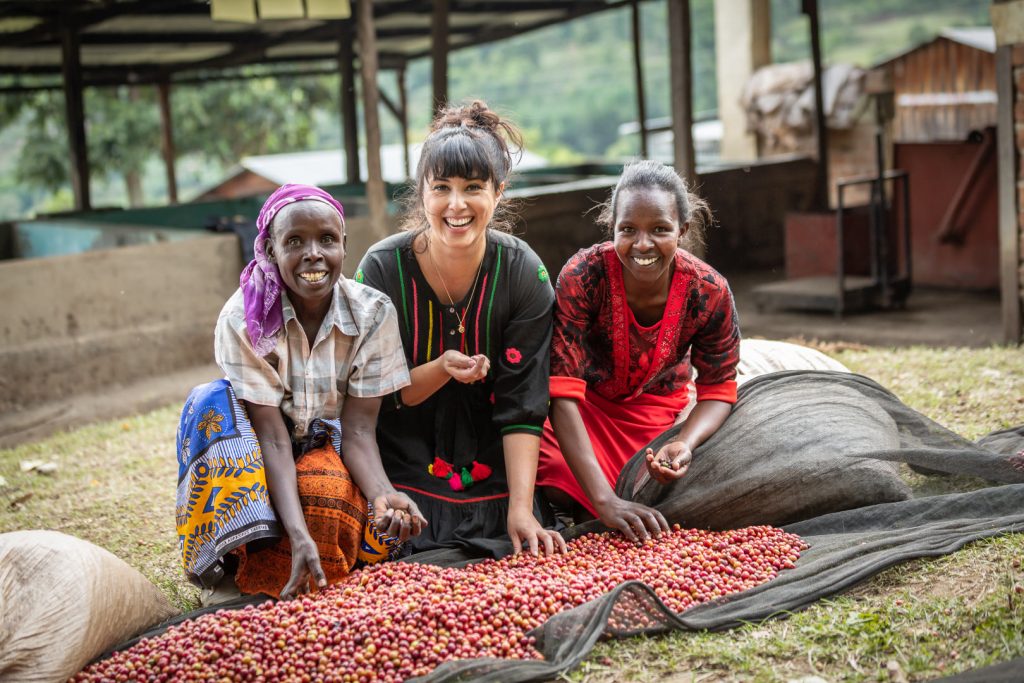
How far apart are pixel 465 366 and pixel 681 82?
14.4ft

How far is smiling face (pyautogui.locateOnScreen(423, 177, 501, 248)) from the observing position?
2.99m

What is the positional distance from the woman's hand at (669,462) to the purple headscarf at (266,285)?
1.13 m

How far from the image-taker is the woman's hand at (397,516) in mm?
2689

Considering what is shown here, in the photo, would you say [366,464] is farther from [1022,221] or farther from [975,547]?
[1022,221]

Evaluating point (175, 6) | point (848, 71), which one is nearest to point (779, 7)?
point (848, 71)

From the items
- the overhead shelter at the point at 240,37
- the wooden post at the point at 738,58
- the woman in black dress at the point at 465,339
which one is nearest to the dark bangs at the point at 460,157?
the woman in black dress at the point at 465,339

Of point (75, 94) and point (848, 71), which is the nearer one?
point (75, 94)

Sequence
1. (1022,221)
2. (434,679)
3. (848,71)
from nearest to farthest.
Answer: (434,679), (1022,221), (848,71)

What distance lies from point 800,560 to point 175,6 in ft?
25.5

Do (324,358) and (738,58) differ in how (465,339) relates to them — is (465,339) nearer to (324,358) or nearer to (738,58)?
(324,358)

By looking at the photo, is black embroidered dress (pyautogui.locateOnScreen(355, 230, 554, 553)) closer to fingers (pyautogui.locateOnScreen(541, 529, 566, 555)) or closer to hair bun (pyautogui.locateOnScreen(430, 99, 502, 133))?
fingers (pyautogui.locateOnScreen(541, 529, 566, 555))

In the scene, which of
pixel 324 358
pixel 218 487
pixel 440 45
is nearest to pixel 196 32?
pixel 440 45

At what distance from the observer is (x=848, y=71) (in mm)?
10703

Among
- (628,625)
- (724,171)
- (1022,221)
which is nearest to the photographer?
(628,625)
